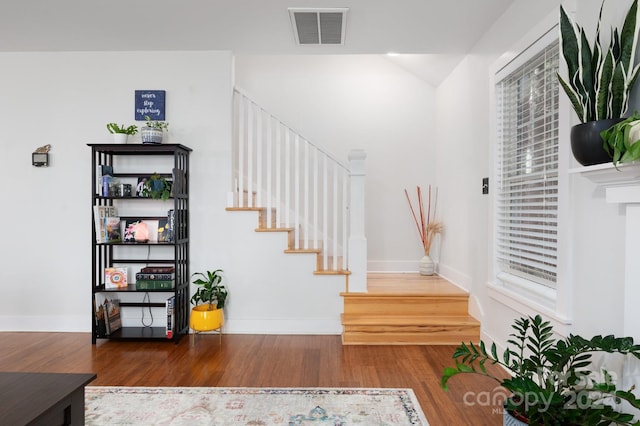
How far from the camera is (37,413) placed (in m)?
1.29

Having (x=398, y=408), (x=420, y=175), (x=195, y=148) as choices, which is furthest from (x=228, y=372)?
(x=420, y=175)

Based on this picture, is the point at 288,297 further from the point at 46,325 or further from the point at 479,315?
the point at 46,325

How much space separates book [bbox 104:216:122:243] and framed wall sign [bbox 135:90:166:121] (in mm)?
1002

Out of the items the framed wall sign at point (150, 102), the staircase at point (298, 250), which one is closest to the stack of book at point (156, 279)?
the staircase at point (298, 250)

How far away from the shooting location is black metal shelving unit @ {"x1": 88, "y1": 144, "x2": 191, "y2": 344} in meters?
3.56

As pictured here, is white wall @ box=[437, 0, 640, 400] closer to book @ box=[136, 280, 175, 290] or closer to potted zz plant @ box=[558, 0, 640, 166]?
potted zz plant @ box=[558, 0, 640, 166]

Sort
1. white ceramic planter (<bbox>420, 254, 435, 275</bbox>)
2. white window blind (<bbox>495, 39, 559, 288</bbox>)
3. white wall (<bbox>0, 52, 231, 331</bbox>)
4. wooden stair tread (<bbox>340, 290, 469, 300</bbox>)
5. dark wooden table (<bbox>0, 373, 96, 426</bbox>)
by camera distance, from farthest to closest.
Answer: white ceramic planter (<bbox>420, 254, 435, 275</bbox>), white wall (<bbox>0, 52, 231, 331</bbox>), wooden stair tread (<bbox>340, 290, 469, 300</bbox>), white window blind (<bbox>495, 39, 559, 288</bbox>), dark wooden table (<bbox>0, 373, 96, 426</bbox>)

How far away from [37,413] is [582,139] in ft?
7.44

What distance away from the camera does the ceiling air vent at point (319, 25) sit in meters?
3.16

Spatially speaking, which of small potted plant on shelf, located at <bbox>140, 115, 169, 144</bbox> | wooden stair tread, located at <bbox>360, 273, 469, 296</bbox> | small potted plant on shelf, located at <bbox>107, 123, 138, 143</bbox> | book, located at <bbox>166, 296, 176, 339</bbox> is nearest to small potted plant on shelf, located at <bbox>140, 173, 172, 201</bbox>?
small potted plant on shelf, located at <bbox>140, 115, 169, 144</bbox>

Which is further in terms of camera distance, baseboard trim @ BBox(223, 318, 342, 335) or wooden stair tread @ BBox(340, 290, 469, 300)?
baseboard trim @ BBox(223, 318, 342, 335)

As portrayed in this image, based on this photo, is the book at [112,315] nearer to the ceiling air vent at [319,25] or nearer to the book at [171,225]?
the book at [171,225]

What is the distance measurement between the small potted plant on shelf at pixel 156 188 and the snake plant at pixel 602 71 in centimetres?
295

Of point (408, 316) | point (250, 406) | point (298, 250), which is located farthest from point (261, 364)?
point (408, 316)
